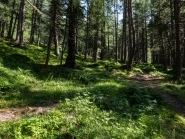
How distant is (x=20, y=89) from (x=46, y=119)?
379cm

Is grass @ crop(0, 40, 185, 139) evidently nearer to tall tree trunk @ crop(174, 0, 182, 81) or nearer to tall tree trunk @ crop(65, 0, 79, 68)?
tall tree trunk @ crop(65, 0, 79, 68)

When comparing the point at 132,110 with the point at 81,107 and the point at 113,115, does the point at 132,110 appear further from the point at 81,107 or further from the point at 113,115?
the point at 81,107

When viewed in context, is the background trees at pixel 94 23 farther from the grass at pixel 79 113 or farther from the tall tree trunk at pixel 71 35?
the grass at pixel 79 113

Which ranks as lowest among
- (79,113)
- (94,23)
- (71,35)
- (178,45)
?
(79,113)

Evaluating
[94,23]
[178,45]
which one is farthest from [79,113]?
[94,23]

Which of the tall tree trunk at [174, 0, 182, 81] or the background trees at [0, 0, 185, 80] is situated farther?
the tall tree trunk at [174, 0, 182, 81]

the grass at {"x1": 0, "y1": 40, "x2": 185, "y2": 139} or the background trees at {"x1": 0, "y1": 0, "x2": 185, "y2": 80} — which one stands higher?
the background trees at {"x1": 0, "y1": 0, "x2": 185, "y2": 80}

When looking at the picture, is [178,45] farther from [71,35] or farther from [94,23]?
[94,23]

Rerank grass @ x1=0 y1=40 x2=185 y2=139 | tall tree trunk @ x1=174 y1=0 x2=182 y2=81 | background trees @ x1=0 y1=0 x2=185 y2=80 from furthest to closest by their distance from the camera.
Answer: tall tree trunk @ x1=174 y1=0 x2=182 y2=81 → background trees @ x1=0 y1=0 x2=185 y2=80 → grass @ x1=0 y1=40 x2=185 y2=139

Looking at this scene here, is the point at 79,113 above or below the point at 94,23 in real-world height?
below

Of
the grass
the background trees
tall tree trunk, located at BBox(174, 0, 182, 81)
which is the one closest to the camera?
the grass

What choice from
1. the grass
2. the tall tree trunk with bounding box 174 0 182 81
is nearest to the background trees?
the tall tree trunk with bounding box 174 0 182 81

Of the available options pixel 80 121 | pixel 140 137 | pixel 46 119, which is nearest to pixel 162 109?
pixel 140 137

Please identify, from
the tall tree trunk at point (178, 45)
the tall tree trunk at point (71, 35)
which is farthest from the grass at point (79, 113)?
the tall tree trunk at point (178, 45)
